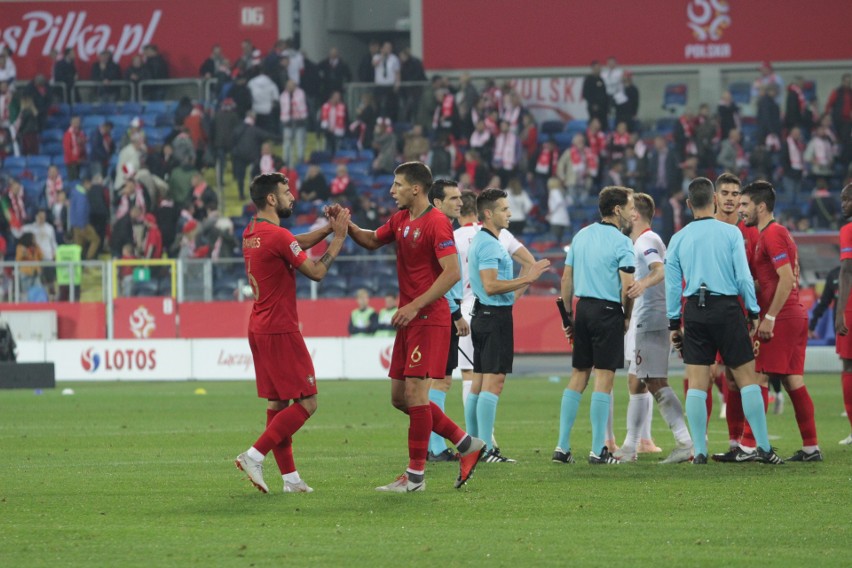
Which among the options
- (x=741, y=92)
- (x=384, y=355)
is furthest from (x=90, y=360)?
(x=741, y=92)

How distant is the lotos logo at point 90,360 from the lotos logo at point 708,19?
18.2m

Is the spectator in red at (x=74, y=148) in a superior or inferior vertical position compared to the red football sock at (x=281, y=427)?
superior

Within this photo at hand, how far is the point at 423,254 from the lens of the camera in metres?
9.66

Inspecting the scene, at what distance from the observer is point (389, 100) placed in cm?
3516

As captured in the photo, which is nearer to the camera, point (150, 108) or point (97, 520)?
point (97, 520)

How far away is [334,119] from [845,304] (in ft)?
76.8

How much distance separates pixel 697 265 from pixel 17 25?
3249 centimetres

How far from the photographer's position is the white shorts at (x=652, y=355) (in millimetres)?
11781

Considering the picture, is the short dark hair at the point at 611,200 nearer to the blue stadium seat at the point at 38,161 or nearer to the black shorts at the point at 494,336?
the black shorts at the point at 494,336

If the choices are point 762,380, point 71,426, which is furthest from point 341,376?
point 762,380

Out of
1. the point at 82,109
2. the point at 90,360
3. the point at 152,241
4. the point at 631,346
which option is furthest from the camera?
the point at 82,109

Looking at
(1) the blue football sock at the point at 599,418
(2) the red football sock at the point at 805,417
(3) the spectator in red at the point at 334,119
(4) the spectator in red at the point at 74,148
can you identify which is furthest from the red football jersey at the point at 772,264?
(4) the spectator in red at the point at 74,148

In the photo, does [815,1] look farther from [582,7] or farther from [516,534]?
[516,534]

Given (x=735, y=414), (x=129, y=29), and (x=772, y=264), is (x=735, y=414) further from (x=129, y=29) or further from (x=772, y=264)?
(x=129, y=29)
